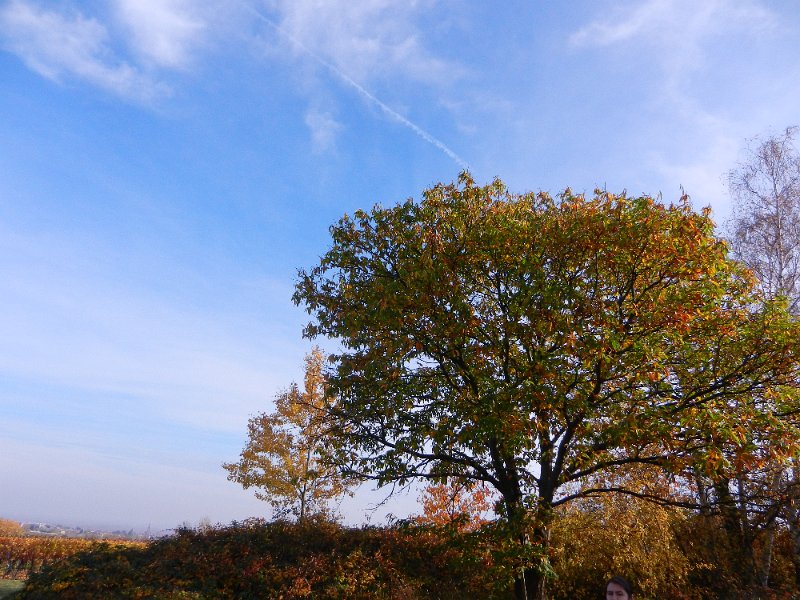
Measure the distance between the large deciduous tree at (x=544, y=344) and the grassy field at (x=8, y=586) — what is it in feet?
33.3

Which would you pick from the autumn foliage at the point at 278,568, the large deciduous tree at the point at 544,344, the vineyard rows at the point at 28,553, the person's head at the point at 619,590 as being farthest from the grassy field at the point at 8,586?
the person's head at the point at 619,590

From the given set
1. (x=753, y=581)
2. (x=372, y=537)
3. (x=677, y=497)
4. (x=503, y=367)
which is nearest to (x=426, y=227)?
(x=503, y=367)

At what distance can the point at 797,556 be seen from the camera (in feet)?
55.0

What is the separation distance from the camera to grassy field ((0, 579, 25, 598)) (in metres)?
14.8

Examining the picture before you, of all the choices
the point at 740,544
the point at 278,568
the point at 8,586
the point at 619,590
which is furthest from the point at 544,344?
the point at 8,586

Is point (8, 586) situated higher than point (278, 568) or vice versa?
point (278, 568)

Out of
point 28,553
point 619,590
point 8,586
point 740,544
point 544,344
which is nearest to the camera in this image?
point 619,590

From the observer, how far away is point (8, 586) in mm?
15852

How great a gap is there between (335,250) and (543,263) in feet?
19.1

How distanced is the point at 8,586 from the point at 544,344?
56.0 feet

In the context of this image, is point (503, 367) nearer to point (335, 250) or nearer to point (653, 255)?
point (653, 255)

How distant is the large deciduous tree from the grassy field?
400 inches

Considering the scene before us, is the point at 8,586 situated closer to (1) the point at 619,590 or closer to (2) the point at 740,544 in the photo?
(1) the point at 619,590

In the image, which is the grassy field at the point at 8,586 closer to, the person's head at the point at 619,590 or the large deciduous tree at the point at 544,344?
the large deciduous tree at the point at 544,344
